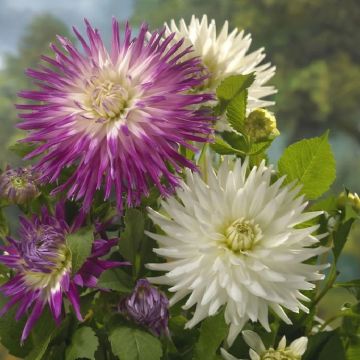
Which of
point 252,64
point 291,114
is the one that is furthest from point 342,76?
point 252,64

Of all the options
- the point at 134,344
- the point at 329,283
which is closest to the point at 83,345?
the point at 134,344

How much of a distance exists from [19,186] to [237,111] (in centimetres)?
12

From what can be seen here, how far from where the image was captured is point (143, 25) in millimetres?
325

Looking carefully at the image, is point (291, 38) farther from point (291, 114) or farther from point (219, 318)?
point (219, 318)

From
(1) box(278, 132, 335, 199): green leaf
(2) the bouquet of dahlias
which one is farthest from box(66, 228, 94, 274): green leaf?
(1) box(278, 132, 335, 199): green leaf

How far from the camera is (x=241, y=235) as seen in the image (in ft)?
1.03

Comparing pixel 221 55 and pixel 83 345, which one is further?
pixel 221 55

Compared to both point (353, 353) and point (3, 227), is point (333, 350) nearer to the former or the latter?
point (353, 353)

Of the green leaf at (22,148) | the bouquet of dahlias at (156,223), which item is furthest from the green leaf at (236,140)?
the green leaf at (22,148)

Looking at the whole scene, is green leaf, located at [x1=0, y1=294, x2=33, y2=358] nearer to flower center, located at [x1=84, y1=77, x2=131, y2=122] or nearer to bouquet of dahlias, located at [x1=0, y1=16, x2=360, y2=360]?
bouquet of dahlias, located at [x1=0, y1=16, x2=360, y2=360]

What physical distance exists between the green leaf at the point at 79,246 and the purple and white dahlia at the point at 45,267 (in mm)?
11

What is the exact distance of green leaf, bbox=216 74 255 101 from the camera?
33 cm

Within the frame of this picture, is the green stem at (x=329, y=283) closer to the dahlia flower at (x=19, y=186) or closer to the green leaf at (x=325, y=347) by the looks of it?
the green leaf at (x=325, y=347)

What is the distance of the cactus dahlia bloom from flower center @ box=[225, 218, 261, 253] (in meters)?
0.04
